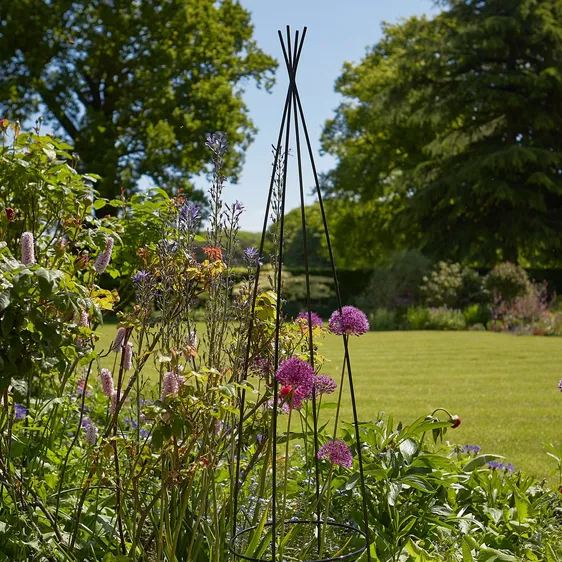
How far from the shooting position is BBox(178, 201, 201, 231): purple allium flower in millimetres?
2051

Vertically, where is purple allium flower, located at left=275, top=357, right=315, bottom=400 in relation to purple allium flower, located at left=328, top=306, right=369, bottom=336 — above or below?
below

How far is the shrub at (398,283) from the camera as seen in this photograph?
17250 mm

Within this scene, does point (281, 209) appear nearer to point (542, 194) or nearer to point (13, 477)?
point (13, 477)

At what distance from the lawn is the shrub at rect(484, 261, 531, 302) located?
3175 mm

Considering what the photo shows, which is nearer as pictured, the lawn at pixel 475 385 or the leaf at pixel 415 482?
the leaf at pixel 415 482

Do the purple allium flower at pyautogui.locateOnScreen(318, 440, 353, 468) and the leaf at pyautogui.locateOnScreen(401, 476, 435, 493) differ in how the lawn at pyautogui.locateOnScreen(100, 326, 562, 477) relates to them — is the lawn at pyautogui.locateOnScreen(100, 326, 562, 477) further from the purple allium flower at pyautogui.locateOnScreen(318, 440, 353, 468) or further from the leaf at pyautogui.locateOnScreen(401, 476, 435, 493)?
the purple allium flower at pyautogui.locateOnScreen(318, 440, 353, 468)

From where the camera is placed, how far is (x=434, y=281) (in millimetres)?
16812

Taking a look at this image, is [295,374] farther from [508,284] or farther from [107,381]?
[508,284]

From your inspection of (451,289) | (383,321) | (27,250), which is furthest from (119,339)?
(451,289)

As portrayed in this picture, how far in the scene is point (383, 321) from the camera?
15.9 m

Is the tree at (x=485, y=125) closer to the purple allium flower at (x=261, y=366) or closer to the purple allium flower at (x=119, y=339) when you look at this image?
the purple allium flower at (x=261, y=366)

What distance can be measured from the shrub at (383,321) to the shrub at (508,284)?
2187 mm

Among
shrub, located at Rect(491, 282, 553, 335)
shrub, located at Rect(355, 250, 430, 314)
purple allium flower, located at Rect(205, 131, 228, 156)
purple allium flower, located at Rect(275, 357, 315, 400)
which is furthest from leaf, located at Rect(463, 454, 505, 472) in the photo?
shrub, located at Rect(355, 250, 430, 314)

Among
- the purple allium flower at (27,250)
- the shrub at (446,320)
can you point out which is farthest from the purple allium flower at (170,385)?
the shrub at (446,320)
